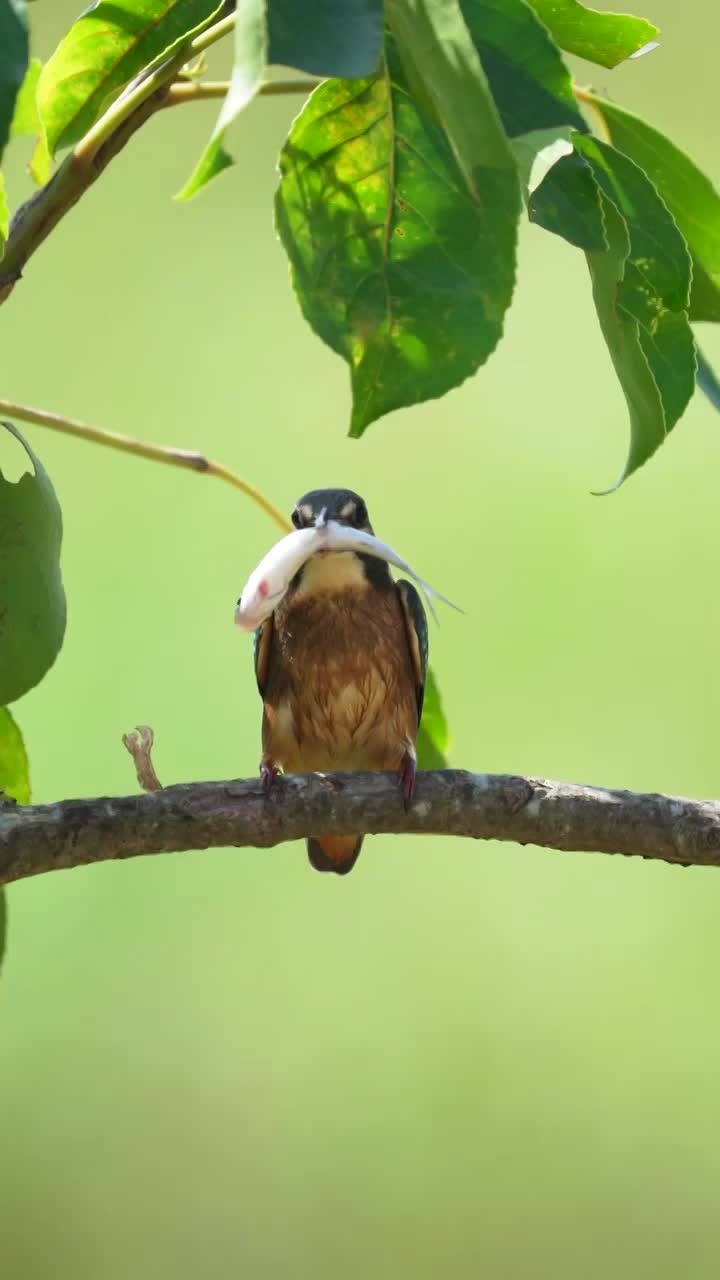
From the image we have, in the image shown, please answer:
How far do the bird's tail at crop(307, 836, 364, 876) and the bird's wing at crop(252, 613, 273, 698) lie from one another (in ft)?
1.34

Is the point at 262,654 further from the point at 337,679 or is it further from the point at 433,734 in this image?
the point at 433,734

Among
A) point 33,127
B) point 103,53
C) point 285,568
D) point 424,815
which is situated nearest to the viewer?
point 103,53

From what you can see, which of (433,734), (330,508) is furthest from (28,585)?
(330,508)

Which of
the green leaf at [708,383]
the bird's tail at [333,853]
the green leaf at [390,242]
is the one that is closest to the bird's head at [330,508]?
the bird's tail at [333,853]

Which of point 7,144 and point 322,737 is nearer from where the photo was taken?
point 7,144

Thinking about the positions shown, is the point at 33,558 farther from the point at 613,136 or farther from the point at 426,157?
the point at 613,136

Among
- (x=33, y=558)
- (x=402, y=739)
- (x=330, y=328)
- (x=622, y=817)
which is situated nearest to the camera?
(x=330, y=328)

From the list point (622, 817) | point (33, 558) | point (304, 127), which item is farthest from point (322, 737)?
point (304, 127)

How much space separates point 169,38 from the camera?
128 centimetres

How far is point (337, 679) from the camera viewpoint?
283 cm

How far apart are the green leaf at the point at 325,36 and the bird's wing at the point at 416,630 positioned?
6.75 ft

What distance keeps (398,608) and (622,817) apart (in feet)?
4.12

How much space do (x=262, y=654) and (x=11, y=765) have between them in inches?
50.9

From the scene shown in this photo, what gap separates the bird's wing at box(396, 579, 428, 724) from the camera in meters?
2.87
